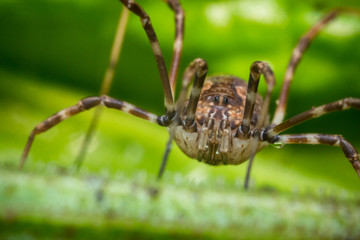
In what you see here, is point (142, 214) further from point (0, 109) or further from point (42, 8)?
point (42, 8)

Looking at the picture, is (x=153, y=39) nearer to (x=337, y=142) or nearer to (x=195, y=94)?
(x=195, y=94)

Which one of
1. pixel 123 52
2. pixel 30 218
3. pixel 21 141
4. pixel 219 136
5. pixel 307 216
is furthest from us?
pixel 123 52

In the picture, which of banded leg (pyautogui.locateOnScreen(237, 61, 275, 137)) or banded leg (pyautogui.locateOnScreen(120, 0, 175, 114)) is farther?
banded leg (pyautogui.locateOnScreen(120, 0, 175, 114))

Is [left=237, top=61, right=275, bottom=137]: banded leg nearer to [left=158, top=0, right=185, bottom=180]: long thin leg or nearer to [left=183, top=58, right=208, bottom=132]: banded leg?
[left=183, top=58, right=208, bottom=132]: banded leg

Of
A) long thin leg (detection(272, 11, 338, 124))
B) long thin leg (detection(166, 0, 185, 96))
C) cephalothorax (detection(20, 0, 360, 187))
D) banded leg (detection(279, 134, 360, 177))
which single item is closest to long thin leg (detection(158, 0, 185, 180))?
long thin leg (detection(166, 0, 185, 96))

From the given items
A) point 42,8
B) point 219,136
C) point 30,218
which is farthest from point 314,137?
point 42,8

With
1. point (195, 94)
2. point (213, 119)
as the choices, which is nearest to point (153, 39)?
point (195, 94)
